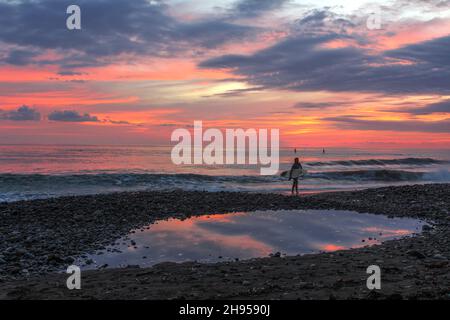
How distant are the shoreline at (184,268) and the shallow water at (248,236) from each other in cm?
91

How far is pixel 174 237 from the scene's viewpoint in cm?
1374

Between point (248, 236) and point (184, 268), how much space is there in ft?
16.0

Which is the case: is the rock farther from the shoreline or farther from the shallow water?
the shallow water

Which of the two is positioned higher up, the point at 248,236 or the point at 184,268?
the point at 184,268

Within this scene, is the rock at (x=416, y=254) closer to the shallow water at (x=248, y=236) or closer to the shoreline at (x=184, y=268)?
the shoreline at (x=184, y=268)

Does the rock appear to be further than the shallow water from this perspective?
No

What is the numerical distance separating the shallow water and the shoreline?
905 mm

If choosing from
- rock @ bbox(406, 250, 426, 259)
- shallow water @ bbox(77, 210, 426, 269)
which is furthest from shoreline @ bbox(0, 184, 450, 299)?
shallow water @ bbox(77, 210, 426, 269)

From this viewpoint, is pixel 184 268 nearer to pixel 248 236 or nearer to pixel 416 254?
pixel 248 236

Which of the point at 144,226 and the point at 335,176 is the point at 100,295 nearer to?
the point at 144,226

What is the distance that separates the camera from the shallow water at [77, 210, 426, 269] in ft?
37.2

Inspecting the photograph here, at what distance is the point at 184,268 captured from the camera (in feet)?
31.0

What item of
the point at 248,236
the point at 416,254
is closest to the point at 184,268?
the point at 248,236

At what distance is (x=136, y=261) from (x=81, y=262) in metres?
1.49
